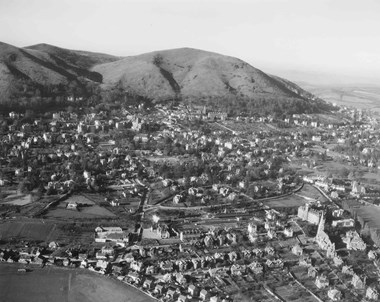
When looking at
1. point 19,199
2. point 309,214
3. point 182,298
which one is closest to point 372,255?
point 309,214

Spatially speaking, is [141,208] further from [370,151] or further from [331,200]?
[370,151]

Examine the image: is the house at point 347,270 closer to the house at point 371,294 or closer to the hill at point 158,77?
the house at point 371,294

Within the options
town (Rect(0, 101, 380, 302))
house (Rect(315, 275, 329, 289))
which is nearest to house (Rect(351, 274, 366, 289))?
town (Rect(0, 101, 380, 302))

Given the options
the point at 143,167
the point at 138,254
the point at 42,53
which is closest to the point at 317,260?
the point at 138,254

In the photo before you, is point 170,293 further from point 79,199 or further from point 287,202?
point 287,202

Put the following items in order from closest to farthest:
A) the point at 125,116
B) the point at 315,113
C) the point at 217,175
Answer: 1. the point at 217,175
2. the point at 125,116
3. the point at 315,113
